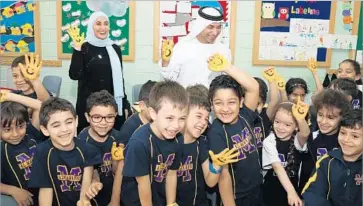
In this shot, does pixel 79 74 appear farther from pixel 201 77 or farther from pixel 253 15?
pixel 253 15

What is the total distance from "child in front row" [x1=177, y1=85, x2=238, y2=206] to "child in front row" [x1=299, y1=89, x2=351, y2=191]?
49 cm

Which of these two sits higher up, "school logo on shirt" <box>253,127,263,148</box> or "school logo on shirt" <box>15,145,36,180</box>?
"school logo on shirt" <box>253,127,263,148</box>

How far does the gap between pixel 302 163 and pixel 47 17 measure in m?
3.36

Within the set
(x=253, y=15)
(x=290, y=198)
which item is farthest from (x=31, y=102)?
(x=253, y=15)

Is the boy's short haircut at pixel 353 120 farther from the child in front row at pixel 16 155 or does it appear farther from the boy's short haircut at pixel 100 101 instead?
the child in front row at pixel 16 155

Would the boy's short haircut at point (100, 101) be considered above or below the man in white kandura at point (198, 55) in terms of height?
below

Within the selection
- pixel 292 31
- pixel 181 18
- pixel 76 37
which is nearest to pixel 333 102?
pixel 76 37

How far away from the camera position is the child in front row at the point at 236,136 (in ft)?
6.43

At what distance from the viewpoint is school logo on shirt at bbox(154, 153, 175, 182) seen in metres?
1.74

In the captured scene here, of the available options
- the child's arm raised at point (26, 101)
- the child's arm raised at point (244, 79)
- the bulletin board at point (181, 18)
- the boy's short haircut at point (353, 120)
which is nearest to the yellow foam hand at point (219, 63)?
the child's arm raised at point (244, 79)

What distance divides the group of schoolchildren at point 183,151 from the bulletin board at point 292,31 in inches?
81.0

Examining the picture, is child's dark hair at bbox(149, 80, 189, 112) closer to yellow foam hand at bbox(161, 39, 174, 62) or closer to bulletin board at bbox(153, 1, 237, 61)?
yellow foam hand at bbox(161, 39, 174, 62)

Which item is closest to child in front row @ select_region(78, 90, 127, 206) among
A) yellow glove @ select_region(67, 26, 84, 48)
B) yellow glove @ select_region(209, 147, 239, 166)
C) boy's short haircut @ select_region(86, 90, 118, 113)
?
boy's short haircut @ select_region(86, 90, 118, 113)

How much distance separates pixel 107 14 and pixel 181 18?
0.84m
